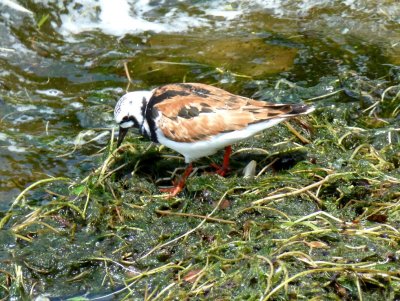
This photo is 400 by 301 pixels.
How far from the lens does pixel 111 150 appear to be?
6.64 meters

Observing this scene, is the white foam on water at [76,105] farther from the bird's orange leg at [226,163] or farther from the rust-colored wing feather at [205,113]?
the bird's orange leg at [226,163]

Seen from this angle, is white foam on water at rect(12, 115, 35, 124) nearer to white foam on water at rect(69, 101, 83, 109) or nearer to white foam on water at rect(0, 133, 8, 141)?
white foam on water at rect(0, 133, 8, 141)

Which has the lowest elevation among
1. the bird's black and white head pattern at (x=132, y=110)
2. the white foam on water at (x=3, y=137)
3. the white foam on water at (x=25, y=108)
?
the white foam on water at (x=3, y=137)

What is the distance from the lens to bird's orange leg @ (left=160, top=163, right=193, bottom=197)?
620 cm

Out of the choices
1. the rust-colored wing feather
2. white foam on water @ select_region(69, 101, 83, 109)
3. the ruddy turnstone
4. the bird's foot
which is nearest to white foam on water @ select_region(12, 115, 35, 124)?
white foam on water @ select_region(69, 101, 83, 109)

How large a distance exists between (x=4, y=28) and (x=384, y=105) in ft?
14.5

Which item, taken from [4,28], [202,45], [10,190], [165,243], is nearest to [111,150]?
[10,190]

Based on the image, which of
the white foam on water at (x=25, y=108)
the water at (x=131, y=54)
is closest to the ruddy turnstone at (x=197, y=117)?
the water at (x=131, y=54)

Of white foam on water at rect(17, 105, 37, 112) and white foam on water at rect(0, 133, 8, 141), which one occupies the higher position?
white foam on water at rect(17, 105, 37, 112)

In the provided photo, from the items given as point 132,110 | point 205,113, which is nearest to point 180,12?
point 132,110

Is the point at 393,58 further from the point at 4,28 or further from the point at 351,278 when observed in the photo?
the point at 4,28

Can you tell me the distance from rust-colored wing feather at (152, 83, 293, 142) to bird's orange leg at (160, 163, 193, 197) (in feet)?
1.17

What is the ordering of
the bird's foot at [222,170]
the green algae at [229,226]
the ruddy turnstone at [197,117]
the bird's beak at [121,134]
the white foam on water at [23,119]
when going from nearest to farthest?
the green algae at [229,226] < the ruddy turnstone at [197,117] < the bird's foot at [222,170] < the bird's beak at [121,134] < the white foam on water at [23,119]

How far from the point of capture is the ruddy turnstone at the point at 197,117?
6.04m
